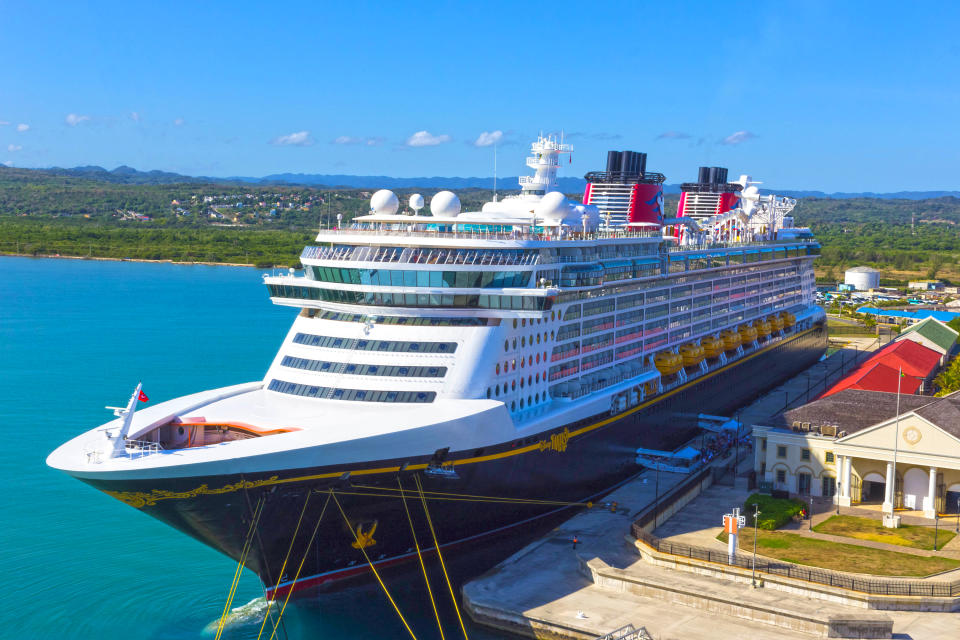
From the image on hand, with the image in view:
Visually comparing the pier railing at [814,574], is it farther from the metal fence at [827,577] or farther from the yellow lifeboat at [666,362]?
the yellow lifeboat at [666,362]

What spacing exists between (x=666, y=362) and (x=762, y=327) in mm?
14735

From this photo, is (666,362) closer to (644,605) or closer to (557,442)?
(557,442)

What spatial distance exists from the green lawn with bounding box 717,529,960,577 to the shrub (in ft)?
2.43

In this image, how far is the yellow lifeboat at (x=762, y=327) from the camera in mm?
48656

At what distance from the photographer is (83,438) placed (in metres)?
23.2

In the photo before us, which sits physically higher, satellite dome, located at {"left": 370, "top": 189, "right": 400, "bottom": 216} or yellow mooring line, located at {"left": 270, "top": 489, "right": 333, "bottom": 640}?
satellite dome, located at {"left": 370, "top": 189, "right": 400, "bottom": 216}

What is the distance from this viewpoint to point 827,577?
2381 cm

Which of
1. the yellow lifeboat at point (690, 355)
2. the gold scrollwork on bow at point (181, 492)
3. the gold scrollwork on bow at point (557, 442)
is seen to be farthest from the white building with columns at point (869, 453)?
the gold scrollwork on bow at point (181, 492)

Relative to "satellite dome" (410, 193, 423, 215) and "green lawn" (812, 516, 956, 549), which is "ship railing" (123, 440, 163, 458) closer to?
"satellite dome" (410, 193, 423, 215)

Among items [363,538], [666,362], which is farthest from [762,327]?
[363,538]

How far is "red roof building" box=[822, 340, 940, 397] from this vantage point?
4172cm

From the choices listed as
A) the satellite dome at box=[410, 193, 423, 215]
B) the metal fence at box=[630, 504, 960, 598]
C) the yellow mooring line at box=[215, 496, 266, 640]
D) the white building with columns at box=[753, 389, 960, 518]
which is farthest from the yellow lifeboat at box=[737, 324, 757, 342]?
the yellow mooring line at box=[215, 496, 266, 640]

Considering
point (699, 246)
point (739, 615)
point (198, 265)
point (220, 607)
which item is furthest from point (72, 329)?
Result: point (198, 265)

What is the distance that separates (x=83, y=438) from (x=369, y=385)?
22.9ft
